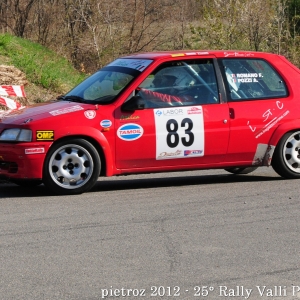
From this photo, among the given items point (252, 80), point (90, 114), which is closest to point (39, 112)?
point (90, 114)

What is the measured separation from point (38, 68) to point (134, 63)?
Result: 864 cm

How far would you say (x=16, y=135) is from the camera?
345 inches

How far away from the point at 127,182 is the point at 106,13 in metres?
14.5

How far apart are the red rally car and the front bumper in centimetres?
1

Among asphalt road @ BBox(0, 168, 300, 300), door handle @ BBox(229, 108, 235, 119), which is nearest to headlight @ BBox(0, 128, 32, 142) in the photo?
asphalt road @ BBox(0, 168, 300, 300)

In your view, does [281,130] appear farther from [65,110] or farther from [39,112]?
[39,112]

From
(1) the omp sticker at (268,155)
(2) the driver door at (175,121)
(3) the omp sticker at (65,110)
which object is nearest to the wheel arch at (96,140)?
(2) the driver door at (175,121)

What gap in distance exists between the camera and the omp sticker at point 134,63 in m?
9.47

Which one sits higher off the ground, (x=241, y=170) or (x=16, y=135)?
(x=16, y=135)

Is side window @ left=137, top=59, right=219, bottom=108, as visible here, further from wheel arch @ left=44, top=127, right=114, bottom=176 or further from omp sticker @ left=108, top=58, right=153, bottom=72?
wheel arch @ left=44, top=127, right=114, bottom=176

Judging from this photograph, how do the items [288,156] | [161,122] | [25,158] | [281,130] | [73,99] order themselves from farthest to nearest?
[288,156], [281,130], [73,99], [161,122], [25,158]

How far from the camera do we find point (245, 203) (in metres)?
8.50

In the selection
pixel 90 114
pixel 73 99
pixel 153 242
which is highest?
pixel 73 99

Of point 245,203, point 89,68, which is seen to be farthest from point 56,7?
point 245,203
